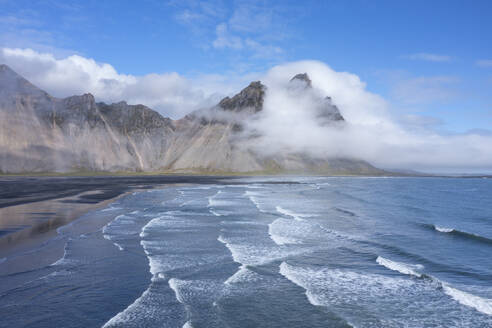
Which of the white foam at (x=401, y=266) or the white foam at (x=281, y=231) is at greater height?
the white foam at (x=401, y=266)

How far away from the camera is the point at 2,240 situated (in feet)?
70.8

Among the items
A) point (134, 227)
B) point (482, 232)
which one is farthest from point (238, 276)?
point (482, 232)

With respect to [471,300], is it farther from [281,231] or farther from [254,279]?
[281,231]

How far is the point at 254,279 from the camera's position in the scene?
1548 centimetres

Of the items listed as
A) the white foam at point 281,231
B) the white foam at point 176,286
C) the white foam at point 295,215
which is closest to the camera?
the white foam at point 176,286

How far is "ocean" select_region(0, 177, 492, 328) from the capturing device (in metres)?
11.5

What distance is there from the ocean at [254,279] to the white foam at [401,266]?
0.06 meters

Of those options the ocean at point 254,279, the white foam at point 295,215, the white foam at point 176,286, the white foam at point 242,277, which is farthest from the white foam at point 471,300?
the white foam at point 295,215

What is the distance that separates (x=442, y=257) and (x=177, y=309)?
15.2 metres

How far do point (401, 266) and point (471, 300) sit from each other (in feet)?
15.0

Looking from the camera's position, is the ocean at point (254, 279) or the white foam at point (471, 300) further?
the white foam at point (471, 300)

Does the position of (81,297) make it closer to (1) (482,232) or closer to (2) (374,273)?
(2) (374,273)

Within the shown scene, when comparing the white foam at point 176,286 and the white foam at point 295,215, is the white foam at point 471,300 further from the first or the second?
the white foam at point 295,215

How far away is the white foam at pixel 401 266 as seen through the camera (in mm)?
16906
